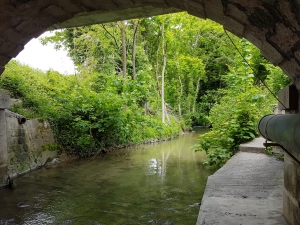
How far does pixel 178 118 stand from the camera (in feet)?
82.1

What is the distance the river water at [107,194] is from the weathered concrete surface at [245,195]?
0.79 meters

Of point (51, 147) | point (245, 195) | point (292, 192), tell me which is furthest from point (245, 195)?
point (51, 147)

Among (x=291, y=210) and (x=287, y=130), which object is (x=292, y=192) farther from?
(x=287, y=130)

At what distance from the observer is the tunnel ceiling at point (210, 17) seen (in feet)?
6.31

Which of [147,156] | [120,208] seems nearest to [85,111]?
[147,156]

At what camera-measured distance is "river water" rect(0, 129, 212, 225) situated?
4.70 meters

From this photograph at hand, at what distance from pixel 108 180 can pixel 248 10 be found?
234 inches

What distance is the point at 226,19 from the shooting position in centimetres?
247

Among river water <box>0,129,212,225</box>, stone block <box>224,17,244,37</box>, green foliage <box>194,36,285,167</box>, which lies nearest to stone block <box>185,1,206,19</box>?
stone block <box>224,17,244,37</box>

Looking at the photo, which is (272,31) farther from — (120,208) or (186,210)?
(120,208)

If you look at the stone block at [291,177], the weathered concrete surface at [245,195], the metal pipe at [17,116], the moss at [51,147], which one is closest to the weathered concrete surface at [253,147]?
the weathered concrete surface at [245,195]

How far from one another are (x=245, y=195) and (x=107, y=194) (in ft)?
9.96

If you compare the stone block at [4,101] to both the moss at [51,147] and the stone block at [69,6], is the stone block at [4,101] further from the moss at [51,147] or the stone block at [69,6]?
the stone block at [69,6]

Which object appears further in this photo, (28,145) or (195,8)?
(28,145)
